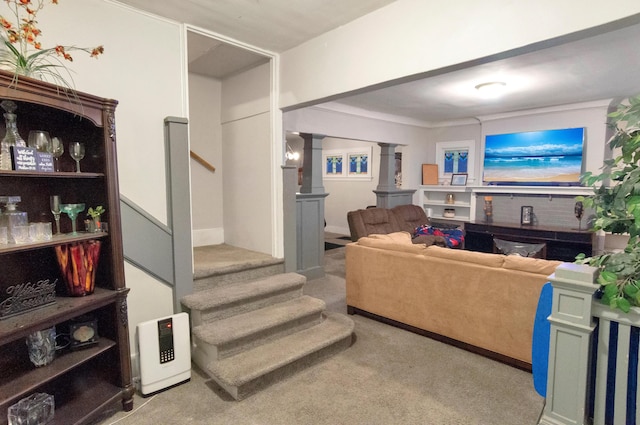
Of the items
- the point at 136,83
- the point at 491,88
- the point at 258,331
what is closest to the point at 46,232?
the point at 136,83

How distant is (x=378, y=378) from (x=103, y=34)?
9.74 feet

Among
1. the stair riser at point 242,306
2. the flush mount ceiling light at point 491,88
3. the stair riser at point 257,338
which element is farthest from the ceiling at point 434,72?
the stair riser at point 257,338

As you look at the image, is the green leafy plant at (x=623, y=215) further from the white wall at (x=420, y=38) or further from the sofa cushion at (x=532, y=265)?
the sofa cushion at (x=532, y=265)

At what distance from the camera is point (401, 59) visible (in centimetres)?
228

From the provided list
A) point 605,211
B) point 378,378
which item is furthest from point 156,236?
point 605,211

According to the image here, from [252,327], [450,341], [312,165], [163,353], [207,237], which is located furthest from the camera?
[312,165]

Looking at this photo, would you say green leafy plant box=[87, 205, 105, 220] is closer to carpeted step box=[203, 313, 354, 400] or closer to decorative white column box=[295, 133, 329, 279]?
carpeted step box=[203, 313, 354, 400]

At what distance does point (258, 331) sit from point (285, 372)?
1.14 feet

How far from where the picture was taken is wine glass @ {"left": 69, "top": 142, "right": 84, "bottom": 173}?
76.9 inches

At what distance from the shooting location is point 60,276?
79.7 inches

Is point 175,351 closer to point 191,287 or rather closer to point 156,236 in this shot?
point 191,287

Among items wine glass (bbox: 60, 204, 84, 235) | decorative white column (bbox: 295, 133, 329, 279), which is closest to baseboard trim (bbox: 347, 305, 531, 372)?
decorative white column (bbox: 295, 133, 329, 279)

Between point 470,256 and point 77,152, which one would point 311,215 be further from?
point 77,152

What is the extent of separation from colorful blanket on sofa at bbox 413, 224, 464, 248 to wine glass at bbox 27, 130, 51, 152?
5062 millimetres
